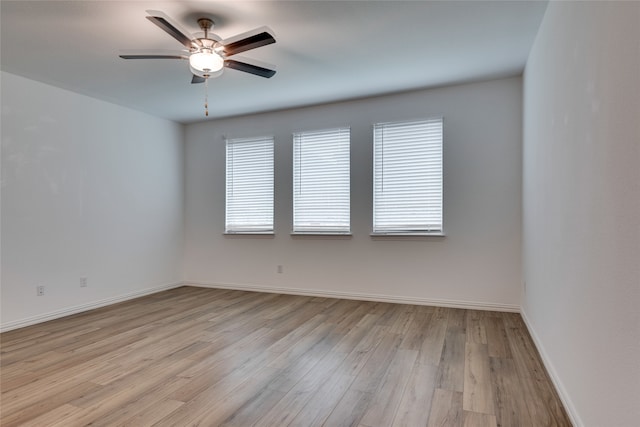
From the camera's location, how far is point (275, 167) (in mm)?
5324

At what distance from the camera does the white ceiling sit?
2.62m

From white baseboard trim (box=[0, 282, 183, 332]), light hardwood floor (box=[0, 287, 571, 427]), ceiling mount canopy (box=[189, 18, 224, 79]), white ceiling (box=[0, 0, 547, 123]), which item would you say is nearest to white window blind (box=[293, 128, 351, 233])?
white ceiling (box=[0, 0, 547, 123])

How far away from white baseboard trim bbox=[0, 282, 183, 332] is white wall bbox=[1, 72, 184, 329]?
0.05ft

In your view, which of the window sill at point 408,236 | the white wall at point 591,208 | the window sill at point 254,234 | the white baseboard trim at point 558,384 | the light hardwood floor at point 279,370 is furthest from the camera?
the window sill at point 254,234

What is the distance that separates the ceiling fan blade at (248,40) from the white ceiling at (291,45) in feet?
0.91

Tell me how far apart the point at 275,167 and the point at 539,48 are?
349cm

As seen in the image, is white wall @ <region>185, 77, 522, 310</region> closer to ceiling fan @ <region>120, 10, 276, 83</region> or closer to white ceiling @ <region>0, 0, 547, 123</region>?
white ceiling @ <region>0, 0, 547, 123</region>

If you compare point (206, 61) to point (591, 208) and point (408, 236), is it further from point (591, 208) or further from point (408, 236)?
point (408, 236)

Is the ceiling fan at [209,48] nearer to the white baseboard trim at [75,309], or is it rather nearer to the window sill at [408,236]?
the window sill at [408,236]

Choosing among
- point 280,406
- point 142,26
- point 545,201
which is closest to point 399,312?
point 545,201

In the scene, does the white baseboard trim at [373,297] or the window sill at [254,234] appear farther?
the window sill at [254,234]

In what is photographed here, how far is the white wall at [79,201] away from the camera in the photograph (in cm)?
376

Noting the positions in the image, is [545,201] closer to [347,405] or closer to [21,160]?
[347,405]

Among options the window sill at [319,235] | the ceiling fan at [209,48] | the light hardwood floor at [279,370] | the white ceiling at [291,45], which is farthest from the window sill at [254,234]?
the ceiling fan at [209,48]
